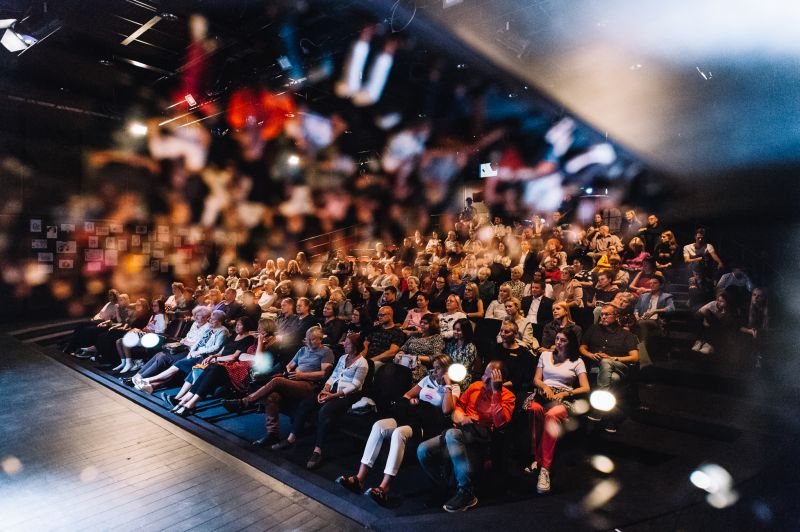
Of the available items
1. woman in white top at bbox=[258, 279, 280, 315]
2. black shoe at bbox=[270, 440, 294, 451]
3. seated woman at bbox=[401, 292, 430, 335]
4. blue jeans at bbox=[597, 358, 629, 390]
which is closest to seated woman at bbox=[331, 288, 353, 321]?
seated woman at bbox=[401, 292, 430, 335]

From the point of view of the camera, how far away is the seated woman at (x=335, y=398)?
149 inches

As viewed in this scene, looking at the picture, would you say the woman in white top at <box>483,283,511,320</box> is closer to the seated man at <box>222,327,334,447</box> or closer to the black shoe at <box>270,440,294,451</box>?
the seated man at <box>222,327,334,447</box>

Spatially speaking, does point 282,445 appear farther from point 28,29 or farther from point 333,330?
point 28,29

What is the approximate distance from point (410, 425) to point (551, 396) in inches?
46.2

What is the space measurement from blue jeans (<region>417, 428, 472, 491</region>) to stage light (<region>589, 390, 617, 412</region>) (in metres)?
1.32

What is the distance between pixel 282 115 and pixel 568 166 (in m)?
6.86

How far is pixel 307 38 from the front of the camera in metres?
5.83

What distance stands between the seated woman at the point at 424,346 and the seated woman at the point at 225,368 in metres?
1.71

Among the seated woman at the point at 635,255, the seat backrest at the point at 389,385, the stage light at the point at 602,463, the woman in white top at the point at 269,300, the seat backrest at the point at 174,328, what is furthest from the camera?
the woman in white top at the point at 269,300

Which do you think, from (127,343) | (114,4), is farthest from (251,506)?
(114,4)

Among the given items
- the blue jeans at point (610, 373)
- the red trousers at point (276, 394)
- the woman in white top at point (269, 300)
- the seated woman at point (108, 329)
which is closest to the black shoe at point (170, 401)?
the red trousers at point (276, 394)

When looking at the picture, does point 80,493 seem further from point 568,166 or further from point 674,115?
point 568,166

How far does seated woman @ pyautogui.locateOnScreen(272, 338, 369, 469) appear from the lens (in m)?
3.79

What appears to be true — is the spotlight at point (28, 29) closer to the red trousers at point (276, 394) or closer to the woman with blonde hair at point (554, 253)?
the red trousers at point (276, 394)
